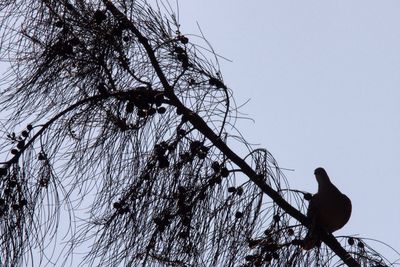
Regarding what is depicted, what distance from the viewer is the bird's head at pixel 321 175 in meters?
2.82

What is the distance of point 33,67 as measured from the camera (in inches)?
102

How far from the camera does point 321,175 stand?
112 inches

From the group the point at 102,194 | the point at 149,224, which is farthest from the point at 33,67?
the point at 149,224

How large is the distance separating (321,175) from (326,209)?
230mm

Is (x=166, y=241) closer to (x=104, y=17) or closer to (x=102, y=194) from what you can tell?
(x=102, y=194)

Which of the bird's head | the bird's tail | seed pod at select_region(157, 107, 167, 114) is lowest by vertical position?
the bird's tail

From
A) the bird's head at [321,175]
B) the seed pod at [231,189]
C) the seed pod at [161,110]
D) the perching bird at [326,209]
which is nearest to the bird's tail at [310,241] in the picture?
the perching bird at [326,209]

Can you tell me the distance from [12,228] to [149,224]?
0.44m

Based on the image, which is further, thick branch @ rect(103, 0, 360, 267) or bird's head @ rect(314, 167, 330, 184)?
bird's head @ rect(314, 167, 330, 184)

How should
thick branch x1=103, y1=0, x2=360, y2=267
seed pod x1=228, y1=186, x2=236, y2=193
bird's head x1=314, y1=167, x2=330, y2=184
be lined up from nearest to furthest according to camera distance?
thick branch x1=103, y1=0, x2=360, y2=267, seed pod x1=228, y1=186, x2=236, y2=193, bird's head x1=314, y1=167, x2=330, y2=184

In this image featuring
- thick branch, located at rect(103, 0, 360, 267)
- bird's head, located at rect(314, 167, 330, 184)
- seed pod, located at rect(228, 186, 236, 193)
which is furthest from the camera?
bird's head, located at rect(314, 167, 330, 184)

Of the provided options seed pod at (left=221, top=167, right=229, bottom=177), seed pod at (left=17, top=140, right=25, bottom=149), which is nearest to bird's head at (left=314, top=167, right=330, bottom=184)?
seed pod at (left=221, top=167, right=229, bottom=177)

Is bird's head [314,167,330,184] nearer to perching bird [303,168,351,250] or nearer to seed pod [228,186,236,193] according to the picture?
perching bird [303,168,351,250]

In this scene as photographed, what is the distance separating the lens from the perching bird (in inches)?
97.0
